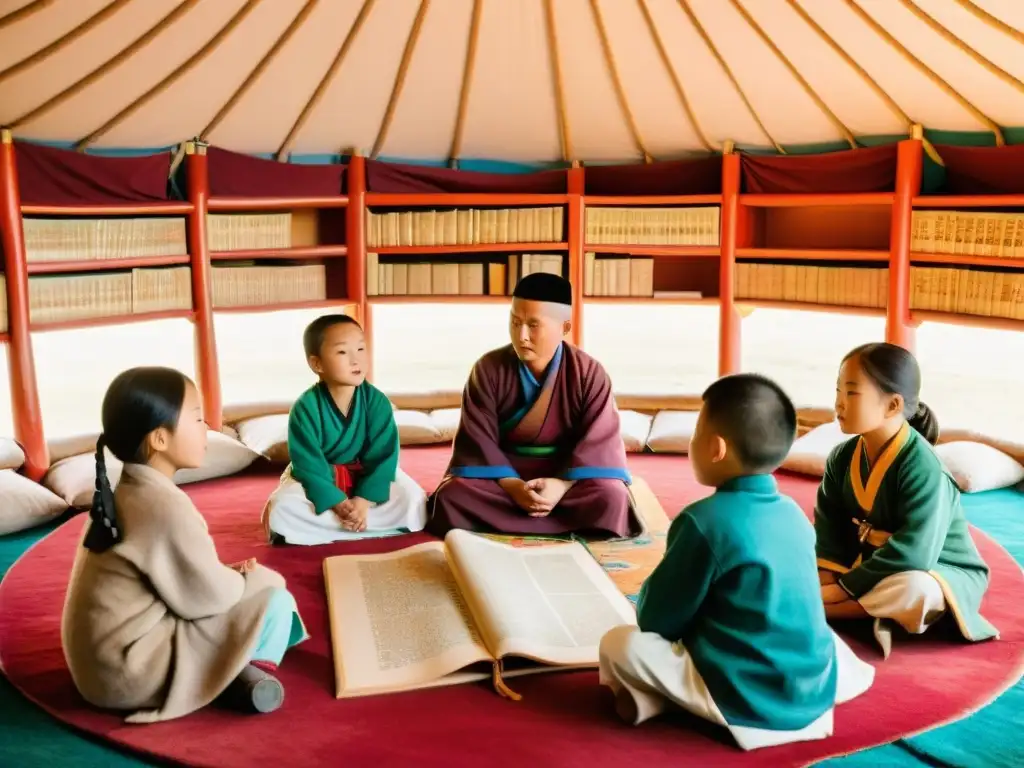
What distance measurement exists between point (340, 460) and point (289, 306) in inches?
68.2

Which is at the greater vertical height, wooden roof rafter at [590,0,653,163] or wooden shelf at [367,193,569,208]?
wooden roof rafter at [590,0,653,163]

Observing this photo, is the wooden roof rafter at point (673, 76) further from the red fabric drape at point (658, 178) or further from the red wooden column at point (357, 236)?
the red wooden column at point (357, 236)

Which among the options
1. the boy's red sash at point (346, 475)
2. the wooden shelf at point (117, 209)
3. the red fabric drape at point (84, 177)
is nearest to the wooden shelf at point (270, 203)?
the wooden shelf at point (117, 209)

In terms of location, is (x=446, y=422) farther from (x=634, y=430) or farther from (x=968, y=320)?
(x=968, y=320)

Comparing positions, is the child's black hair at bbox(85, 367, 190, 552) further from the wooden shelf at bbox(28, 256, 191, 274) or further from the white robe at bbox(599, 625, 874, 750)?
the wooden shelf at bbox(28, 256, 191, 274)

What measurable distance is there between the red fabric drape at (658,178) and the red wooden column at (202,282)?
191 cm

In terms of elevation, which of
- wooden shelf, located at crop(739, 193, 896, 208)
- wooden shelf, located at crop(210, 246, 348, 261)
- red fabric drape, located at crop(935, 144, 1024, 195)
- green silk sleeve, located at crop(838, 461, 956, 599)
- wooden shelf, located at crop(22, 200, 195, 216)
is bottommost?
green silk sleeve, located at crop(838, 461, 956, 599)

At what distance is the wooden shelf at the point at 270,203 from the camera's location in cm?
497

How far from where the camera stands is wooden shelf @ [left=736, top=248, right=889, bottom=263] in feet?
15.6

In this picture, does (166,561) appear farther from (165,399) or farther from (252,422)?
(252,422)

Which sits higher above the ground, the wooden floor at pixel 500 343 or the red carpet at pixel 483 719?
the wooden floor at pixel 500 343

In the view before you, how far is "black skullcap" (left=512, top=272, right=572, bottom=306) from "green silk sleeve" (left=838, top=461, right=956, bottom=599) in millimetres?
1334

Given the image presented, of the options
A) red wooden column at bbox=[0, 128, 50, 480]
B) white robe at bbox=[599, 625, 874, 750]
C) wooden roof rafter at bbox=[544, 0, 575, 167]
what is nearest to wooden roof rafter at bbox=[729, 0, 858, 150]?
wooden roof rafter at bbox=[544, 0, 575, 167]

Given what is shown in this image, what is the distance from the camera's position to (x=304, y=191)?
5223 millimetres
